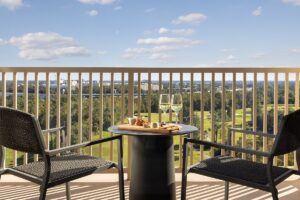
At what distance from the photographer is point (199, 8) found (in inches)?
954

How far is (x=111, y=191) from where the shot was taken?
123 inches

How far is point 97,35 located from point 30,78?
2136cm

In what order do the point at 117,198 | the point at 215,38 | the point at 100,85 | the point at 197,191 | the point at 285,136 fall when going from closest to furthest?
the point at 285,136 → the point at 117,198 → the point at 197,191 → the point at 100,85 → the point at 215,38

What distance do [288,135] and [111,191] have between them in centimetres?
174

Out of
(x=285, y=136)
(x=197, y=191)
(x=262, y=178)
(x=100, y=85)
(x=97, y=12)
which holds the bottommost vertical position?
(x=197, y=191)

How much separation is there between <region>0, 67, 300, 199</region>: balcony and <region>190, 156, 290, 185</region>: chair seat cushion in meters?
1.20

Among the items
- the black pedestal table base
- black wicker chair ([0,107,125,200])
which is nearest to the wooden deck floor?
the black pedestal table base

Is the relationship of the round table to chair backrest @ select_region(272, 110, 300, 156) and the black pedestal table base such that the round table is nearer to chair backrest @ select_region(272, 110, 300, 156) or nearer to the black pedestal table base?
the black pedestal table base

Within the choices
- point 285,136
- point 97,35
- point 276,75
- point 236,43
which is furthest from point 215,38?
point 285,136

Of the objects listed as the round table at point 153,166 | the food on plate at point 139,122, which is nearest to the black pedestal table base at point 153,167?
the round table at point 153,166

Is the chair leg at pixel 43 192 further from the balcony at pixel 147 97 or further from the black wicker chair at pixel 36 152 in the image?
the balcony at pixel 147 97

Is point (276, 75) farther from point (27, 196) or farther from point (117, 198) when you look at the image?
point (27, 196)

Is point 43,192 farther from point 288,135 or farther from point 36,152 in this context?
point 288,135

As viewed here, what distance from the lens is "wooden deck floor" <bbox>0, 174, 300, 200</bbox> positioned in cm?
296
